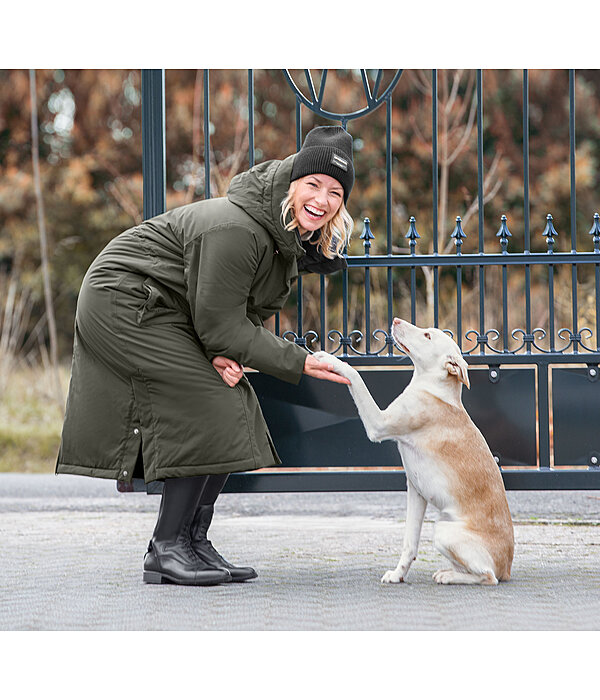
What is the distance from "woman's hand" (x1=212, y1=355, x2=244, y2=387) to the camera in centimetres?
416

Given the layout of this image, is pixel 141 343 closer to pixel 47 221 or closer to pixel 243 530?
pixel 243 530

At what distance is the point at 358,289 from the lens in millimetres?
12258

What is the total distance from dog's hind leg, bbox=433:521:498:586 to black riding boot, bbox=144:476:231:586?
1.01 metres

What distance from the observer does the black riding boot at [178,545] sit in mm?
4180

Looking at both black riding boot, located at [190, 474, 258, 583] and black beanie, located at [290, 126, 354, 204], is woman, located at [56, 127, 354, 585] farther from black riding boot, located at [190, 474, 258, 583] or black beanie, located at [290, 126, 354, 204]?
black riding boot, located at [190, 474, 258, 583]

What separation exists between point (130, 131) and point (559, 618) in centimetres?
1154

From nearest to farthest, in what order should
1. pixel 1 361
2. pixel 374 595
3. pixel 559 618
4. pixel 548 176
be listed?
pixel 559 618
pixel 374 595
pixel 1 361
pixel 548 176

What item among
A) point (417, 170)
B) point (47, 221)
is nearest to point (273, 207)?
point (417, 170)

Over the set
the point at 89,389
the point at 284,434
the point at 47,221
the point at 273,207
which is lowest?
the point at 284,434

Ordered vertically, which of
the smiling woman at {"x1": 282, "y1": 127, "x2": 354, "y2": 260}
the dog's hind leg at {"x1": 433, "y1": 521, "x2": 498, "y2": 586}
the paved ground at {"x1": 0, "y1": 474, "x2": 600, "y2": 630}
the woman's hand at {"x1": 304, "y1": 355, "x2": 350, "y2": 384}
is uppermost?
the smiling woman at {"x1": 282, "y1": 127, "x2": 354, "y2": 260}

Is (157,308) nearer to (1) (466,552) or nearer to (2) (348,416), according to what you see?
(2) (348,416)

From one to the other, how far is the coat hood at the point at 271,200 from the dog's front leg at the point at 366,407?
1.77 feet

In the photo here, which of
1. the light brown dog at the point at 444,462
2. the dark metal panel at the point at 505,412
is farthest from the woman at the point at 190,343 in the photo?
the dark metal panel at the point at 505,412

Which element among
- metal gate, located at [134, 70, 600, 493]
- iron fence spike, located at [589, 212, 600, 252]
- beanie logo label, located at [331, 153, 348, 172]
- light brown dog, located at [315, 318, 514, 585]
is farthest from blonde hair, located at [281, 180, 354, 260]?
iron fence spike, located at [589, 212, 600, 252]
